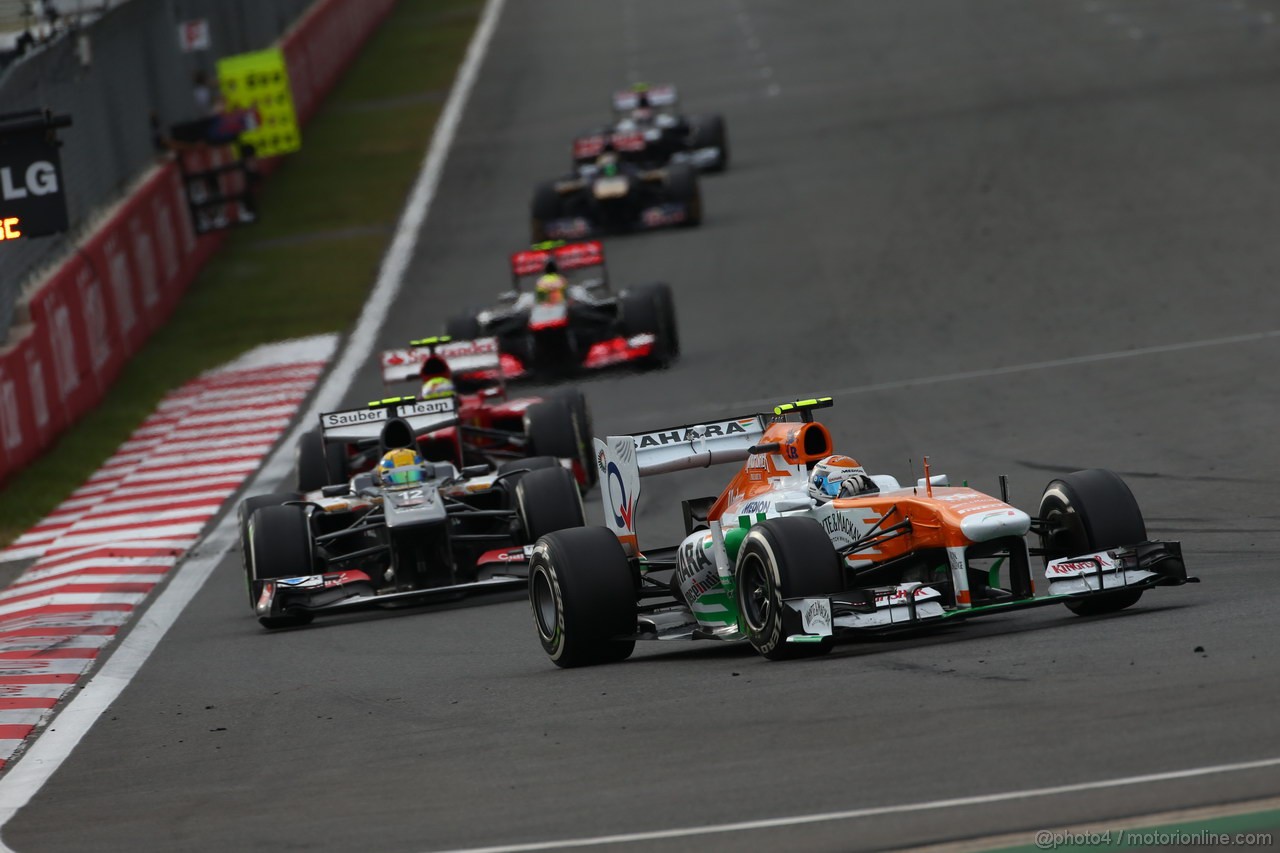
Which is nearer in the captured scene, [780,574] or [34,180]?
[780,574]

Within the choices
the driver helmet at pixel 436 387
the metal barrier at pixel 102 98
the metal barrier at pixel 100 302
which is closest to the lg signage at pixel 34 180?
the driver helmet at pixel 436 387

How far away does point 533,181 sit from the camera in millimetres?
40531

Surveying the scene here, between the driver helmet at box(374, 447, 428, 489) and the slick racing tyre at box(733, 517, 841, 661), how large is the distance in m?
5.13

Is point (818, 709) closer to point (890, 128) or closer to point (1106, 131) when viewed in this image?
point (1106, 131)

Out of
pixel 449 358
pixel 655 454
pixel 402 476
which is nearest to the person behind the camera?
pixel 655 454

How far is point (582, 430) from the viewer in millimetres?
18719

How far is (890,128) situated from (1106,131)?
185 inches

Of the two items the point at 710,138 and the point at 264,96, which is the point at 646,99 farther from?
the point at 264,96

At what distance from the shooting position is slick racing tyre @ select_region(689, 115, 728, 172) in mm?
38438

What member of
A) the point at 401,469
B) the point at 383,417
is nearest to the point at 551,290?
the point at 383,417

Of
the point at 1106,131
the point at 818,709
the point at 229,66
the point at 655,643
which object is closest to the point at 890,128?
the point at 1106,131

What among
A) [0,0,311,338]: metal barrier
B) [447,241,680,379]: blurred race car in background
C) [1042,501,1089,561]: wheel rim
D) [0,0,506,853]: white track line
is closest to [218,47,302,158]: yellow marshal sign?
[0,0,311,338]: metal barrier

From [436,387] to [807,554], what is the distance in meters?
8.33

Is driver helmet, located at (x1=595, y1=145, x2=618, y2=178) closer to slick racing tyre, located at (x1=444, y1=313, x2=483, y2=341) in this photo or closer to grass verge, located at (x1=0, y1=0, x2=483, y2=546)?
grass verge, located at (x1=0, y1=0, x2=483, y2=546)
